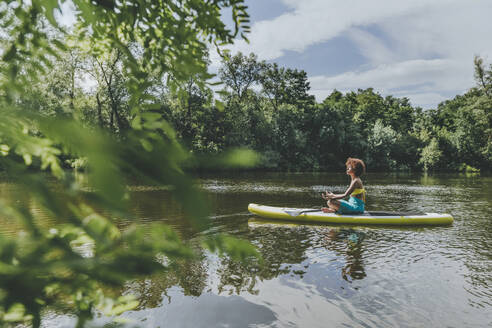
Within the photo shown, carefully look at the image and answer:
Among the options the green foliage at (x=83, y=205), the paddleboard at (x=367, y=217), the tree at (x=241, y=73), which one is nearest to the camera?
the green foliage at (x=83, y=205)

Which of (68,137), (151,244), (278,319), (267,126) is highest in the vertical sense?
(267,126)

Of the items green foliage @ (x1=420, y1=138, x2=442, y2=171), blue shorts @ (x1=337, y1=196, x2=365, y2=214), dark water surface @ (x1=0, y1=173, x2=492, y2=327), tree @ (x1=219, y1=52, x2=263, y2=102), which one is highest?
tree @ (x1=219, y1=52, x2=263, y2=102)

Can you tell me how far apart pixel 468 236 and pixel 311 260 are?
4610mm

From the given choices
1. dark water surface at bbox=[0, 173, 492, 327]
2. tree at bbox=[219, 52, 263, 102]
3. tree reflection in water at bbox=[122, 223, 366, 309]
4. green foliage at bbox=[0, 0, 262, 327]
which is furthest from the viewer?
tree at bbox=[219, 52, 263, 102]

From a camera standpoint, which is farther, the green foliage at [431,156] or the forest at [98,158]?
the green foliage at [431,156]

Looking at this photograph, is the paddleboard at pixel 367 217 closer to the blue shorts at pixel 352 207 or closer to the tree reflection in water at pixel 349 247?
the blue shorts at pixel 352 207

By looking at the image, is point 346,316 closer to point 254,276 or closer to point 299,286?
point 299,286

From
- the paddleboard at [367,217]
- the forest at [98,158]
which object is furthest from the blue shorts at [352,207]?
the forest at [98,158]

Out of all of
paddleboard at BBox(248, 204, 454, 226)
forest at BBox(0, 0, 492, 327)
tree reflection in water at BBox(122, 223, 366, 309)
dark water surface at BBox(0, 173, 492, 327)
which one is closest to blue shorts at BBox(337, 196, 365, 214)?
paddleboard at BBox(248, 204, 454, 226)

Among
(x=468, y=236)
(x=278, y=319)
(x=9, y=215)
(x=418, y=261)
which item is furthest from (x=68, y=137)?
(x=468, y=236)

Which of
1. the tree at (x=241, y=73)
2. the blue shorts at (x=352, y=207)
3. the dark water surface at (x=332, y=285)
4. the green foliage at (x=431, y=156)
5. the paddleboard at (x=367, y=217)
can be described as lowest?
the dark water surface at (x=332, y=285)

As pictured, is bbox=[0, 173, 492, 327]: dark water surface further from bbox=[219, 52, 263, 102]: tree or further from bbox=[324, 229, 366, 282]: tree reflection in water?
bbox=[219, 52, 263, 102]: tree

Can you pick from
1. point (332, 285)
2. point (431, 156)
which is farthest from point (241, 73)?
point (332, 285)

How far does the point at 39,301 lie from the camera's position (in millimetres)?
705
